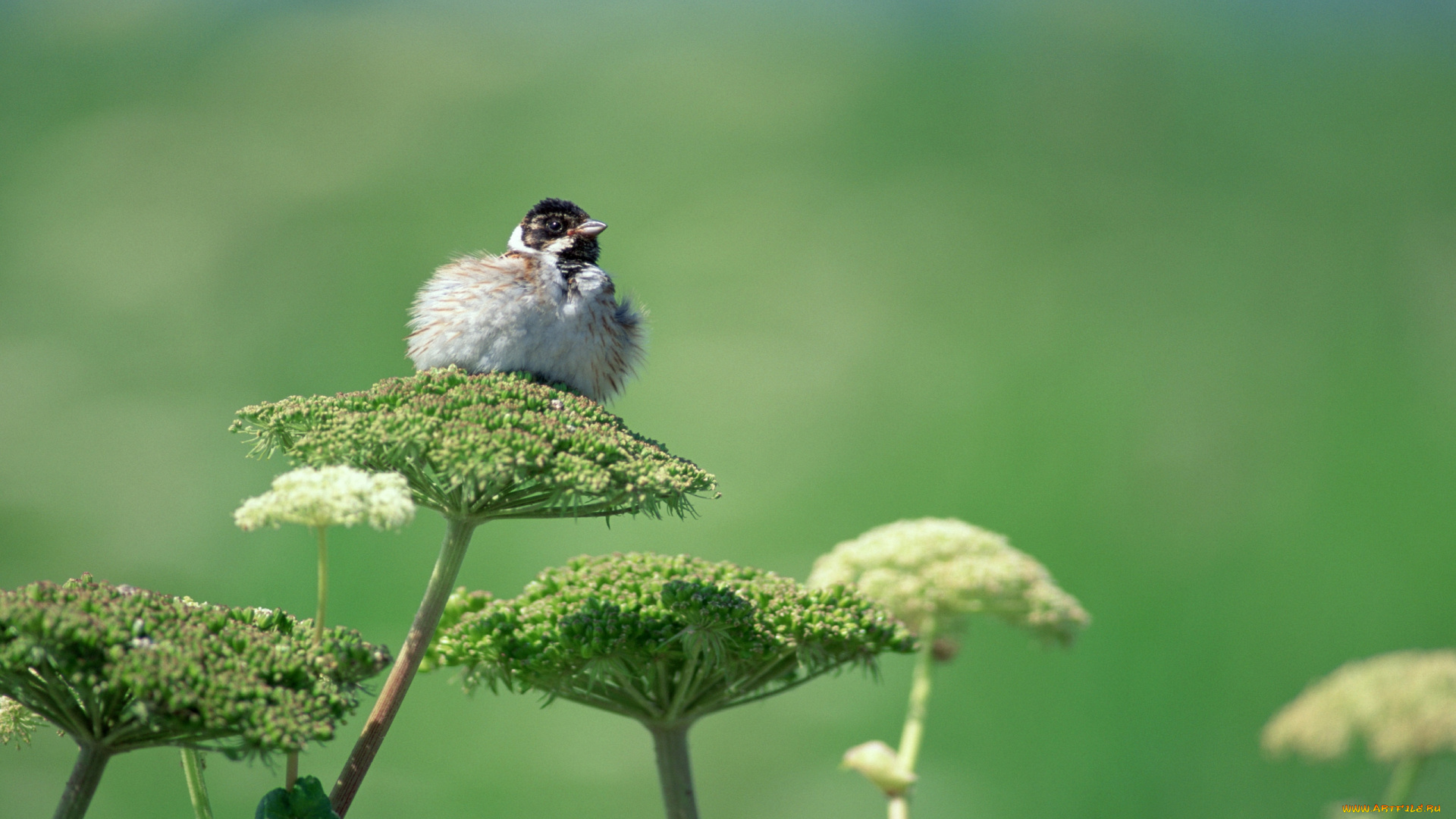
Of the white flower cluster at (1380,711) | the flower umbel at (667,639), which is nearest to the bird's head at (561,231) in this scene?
the flower umbel at (667,639)

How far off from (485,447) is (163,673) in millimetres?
885

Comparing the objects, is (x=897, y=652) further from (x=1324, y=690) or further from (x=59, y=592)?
(x=59, y=592)

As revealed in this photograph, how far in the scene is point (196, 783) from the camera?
3.06 meters

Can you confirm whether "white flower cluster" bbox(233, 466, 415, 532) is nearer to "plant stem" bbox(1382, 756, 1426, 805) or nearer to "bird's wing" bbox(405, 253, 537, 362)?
"bird's wing" bbox(405, 253, 537, 362)

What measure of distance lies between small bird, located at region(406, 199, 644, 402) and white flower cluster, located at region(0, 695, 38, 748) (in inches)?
68.4

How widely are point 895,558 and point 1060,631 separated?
724 mm

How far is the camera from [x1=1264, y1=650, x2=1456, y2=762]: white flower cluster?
309cm

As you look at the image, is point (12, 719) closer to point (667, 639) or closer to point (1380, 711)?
point (667, 639)

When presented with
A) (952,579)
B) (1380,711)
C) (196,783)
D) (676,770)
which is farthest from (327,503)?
(1380,711)

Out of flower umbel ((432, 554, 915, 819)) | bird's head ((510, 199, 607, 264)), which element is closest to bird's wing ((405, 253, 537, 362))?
bird's head ((510, 199, 607, 264))

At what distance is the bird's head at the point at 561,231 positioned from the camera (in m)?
4.78

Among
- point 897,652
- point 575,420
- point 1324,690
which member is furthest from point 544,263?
point 1324,690

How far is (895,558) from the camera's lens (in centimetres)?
426

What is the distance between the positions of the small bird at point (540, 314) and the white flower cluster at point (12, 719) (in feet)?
5.70
